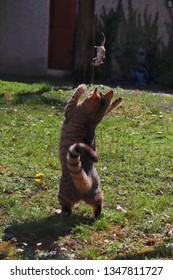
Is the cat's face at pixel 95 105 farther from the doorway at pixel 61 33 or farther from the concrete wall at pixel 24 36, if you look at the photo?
the concrete wall at pixel 24 36

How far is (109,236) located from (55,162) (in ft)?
7.04

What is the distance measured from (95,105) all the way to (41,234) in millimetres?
1180

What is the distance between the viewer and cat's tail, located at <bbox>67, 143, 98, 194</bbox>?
15.0 ft

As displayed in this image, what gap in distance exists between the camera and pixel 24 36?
18297mm

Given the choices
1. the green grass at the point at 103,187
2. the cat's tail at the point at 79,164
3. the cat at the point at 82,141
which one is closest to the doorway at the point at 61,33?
the green grass at the point at 103,187

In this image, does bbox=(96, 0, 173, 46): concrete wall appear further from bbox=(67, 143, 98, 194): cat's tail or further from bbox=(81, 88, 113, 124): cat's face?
bbox=(67, 143, 98, 194): cat's tail

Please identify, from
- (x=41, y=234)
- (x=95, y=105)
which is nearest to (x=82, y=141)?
(x=95, y=105)

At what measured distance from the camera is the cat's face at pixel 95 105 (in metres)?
5.02

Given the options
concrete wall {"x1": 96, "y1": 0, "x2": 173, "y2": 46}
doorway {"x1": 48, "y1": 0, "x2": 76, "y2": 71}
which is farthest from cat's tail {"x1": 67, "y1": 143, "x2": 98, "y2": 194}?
doorway {"x1": 48, "y1": 0, "x2": 76, "y2": 71}

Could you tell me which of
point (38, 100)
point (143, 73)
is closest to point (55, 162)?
point (38, 100)

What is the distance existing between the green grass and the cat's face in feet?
3.07

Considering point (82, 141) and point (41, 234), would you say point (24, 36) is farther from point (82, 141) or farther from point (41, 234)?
point (41, 234)

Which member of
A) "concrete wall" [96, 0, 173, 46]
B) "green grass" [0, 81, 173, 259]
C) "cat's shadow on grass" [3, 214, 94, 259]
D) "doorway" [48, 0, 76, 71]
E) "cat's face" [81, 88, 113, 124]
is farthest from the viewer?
"doorway" [48, 0, 76, 71]

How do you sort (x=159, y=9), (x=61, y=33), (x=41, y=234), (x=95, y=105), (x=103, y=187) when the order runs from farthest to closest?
(x=61, y=33)
(x=159, y=9)
(x=103, y=187)
(x=95, y=105)
(x=41, y=234)
